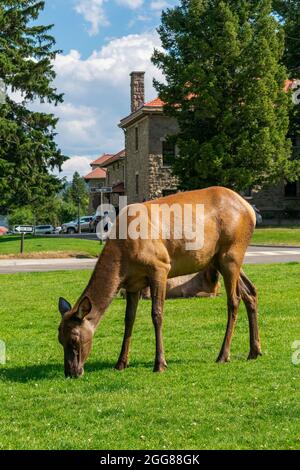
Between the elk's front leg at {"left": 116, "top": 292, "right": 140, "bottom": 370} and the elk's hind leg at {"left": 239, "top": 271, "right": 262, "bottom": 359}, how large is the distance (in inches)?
58.0

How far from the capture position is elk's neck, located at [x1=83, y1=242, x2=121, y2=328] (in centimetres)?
781

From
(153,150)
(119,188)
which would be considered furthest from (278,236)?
(119,188)

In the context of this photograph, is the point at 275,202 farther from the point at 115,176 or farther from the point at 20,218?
the point at 20,218

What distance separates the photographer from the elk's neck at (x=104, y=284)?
7809mm

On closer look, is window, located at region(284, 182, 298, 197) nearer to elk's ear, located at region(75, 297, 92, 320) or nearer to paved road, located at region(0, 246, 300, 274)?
paved road, located at region(0, 246, 300, 274)

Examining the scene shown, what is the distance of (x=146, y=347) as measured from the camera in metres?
9.41

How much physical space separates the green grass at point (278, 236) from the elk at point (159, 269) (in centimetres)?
2940

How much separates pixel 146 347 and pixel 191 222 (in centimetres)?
210

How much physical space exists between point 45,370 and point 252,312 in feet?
8.80

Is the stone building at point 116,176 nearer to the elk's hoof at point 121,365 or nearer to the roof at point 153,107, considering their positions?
the roof at point 153,107

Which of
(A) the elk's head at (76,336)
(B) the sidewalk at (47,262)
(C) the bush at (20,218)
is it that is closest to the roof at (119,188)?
(C) the bush at (20,218)

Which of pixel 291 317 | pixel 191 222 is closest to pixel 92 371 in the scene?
pixel 191 222

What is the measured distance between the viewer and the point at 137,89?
61.2 m

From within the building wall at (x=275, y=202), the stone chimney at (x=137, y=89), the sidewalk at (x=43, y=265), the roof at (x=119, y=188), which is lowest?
the sidewalk at (x=43, y=265)
